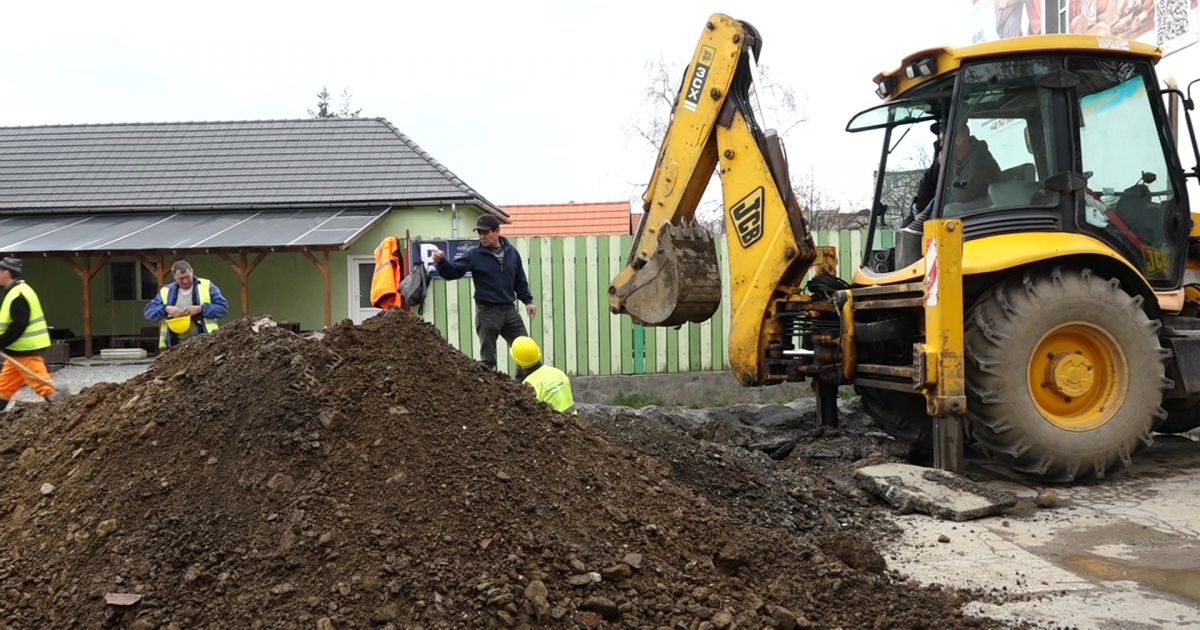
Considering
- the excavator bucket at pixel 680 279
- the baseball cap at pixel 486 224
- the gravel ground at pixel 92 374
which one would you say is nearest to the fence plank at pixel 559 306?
the baseball cap at pixel 486 224

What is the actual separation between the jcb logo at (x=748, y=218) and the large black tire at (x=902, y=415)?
1.24 meters

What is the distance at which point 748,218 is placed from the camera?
Answer: 5.85 m

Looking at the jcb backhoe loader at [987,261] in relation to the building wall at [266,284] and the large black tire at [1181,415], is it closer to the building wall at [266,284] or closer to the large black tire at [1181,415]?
the large black tire at [1181,415]

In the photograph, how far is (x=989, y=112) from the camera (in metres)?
5.42

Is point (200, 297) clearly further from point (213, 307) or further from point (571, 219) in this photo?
point (571, 219)

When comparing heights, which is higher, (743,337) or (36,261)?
(36,261)

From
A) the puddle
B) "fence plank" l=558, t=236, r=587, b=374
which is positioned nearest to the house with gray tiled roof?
"fence plank" l=558, t=236, r=587, b=374

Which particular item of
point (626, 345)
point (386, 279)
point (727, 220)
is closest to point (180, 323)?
point (386, 279)

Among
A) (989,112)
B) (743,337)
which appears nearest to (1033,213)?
(989,112)

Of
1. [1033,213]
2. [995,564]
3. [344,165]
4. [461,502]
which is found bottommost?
[995,564]

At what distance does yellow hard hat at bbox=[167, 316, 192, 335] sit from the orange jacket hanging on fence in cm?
188

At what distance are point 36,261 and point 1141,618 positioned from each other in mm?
A: 18951

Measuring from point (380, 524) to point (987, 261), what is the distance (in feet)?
11.8

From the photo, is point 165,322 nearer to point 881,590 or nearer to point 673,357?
point 673,357
